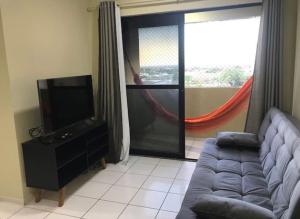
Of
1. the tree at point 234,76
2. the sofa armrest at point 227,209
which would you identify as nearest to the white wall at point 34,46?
the sofa armrest at point 227,209

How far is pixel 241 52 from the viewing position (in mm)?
4273

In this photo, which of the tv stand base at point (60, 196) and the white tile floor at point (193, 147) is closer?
the tv stand base at point (60, 196)

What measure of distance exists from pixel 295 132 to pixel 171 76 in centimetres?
186

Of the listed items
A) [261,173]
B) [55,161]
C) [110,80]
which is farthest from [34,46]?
[261,173]

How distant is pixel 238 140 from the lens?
8.70 ft

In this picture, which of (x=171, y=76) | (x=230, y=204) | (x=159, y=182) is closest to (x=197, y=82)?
(x=171, y=76)

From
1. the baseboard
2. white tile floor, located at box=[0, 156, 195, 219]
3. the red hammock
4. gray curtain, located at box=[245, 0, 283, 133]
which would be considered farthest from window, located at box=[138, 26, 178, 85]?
the baseboard

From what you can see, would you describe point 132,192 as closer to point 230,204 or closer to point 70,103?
point 70,103

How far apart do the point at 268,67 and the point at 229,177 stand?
1398 mm

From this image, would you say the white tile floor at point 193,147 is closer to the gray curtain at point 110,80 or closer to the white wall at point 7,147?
the gray curtain at point 110,80

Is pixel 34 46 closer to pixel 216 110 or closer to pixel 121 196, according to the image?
pixel 121 196

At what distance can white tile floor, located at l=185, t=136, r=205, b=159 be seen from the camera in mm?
3689

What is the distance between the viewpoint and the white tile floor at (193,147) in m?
3.69

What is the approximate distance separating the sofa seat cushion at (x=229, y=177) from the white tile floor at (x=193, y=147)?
100 cm
